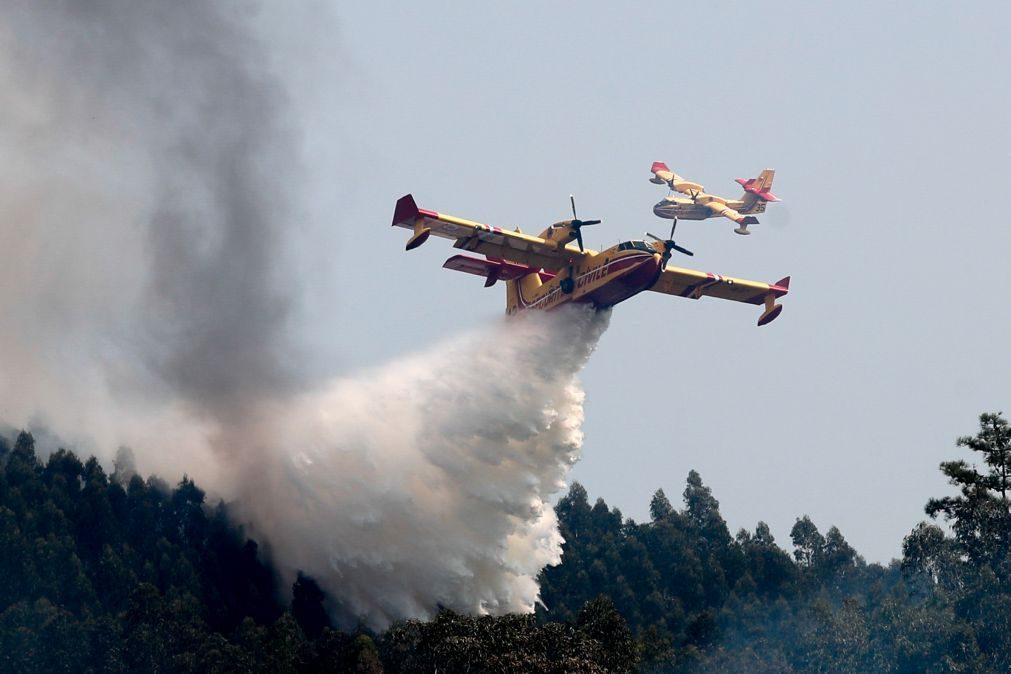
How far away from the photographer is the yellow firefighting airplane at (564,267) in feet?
177

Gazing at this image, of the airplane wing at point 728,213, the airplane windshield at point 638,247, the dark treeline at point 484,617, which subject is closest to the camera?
the airplane windshield at point 638,247

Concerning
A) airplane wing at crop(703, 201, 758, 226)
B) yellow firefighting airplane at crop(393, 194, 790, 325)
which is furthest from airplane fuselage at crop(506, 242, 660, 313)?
airplane wing at crop(703, 201, 758, 226)

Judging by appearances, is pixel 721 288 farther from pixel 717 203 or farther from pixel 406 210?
pixel 717 203

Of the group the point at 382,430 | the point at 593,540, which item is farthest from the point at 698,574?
the point at 382,430

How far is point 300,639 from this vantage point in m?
65.0

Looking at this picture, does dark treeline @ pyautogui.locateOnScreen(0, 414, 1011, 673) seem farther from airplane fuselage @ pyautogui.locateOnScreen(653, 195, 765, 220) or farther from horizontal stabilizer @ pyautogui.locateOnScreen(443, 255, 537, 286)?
airplane fuselage @ pyautogui.locateOnScreen(653, 195, 765, 220)

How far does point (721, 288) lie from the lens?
6150 centimetres

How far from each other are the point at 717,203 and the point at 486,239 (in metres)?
60.2

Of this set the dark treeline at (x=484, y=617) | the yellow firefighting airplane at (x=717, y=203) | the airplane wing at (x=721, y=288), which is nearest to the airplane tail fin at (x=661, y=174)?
the yellow firefighting airplane at (x=717, y=203)

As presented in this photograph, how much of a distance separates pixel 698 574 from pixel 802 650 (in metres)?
26.3

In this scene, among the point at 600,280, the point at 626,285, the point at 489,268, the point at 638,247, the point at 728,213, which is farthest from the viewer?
the point at 728,213

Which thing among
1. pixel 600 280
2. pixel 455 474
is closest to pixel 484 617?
pixel 455 474

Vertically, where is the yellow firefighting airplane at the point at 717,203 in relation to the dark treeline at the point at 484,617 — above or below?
above

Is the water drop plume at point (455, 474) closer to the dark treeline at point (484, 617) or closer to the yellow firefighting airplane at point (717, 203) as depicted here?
the dark treeline at point (484, 617)
